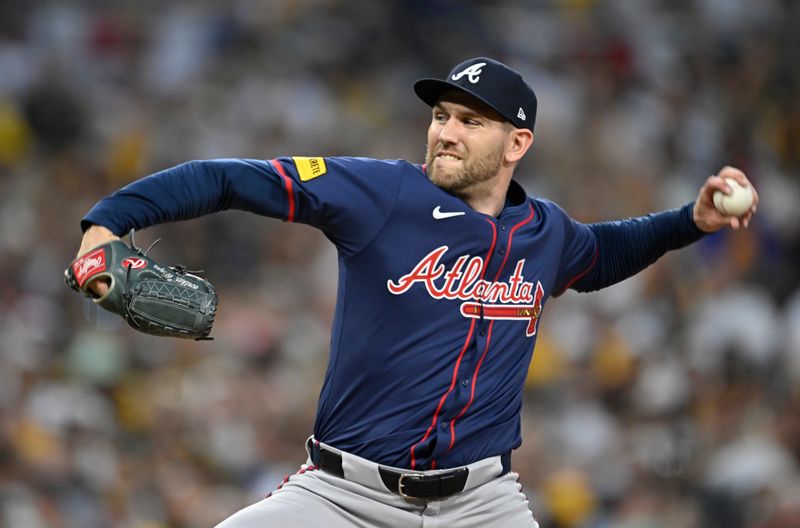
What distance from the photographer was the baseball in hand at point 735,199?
12.9 feet

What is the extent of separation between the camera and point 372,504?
353 centimetres

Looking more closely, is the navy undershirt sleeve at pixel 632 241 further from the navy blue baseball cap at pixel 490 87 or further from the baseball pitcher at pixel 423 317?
the navy blue baseball cap at pixel 490 87

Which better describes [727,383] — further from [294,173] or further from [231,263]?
[294,173]

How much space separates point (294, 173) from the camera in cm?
343

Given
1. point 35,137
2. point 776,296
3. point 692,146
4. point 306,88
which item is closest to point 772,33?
point 692,146

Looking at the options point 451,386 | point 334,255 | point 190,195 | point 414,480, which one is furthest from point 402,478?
point 334,255

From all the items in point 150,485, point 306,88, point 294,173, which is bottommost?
point 150,485

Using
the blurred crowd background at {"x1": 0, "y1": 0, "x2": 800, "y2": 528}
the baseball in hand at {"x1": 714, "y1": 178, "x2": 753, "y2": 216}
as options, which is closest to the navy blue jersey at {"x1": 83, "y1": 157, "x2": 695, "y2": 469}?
the baseball in hand at {"x1": 714, "y1": 178, "x2": 753, "y2": 216}

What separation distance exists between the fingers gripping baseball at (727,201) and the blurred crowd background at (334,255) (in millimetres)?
2200

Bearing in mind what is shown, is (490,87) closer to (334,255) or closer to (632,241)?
(632,241)

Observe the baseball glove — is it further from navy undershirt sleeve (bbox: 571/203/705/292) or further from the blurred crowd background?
the blurred crowd background

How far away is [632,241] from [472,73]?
0.95m

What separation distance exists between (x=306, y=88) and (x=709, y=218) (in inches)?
251

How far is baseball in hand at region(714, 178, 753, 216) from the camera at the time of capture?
3.93m
